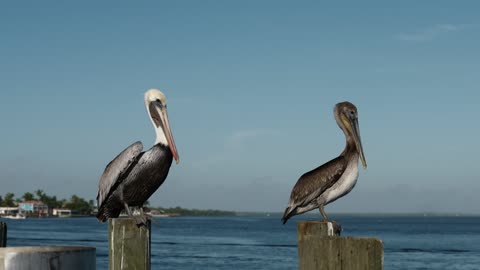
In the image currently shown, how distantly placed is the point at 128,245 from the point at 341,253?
6.52 ft

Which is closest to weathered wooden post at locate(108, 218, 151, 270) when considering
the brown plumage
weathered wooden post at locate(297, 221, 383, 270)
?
Answer: weathered wooden post at locate(297, 221, 383, 270)

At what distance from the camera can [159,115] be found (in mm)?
7320

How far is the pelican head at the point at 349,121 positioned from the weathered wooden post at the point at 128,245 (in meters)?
3.74

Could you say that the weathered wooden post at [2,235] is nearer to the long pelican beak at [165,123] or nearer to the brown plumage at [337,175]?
the long pelican beak at [165,123]

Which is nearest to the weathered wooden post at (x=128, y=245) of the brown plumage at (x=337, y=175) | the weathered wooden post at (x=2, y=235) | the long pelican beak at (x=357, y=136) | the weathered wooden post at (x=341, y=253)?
the weathered wooden post at (x=2, y=235)

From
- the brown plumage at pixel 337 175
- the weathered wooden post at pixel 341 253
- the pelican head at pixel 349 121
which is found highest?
the pelican head at pixel 349 121

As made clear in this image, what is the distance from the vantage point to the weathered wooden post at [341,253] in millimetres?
3570

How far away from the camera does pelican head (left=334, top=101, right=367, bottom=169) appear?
8.45m

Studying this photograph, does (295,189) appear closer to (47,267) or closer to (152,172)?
(152,172)

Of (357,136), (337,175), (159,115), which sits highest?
(159,115)

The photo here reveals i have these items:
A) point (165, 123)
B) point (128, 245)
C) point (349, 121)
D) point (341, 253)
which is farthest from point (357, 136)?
point (341, 253)

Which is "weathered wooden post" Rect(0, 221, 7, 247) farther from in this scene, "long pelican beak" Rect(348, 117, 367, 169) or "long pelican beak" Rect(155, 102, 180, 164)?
"long pelican beak" Rect(348, 117, 367, 169)

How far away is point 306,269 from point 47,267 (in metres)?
2.37

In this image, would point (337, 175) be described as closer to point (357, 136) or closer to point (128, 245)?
point (357, 136)
